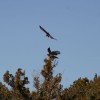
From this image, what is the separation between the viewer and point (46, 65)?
39219mm

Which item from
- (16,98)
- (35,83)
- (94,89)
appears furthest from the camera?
(94,89)

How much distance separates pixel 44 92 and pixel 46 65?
2.25 m

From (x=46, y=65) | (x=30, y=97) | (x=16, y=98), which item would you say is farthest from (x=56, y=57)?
(x=16, y=98)

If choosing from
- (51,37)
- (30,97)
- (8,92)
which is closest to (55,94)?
(30,97)

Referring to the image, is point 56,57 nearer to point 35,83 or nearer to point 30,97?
point 35,83

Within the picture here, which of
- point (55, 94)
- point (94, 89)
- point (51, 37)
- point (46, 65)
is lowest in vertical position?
point (51, 37)

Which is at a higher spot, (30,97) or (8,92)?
(8,92)

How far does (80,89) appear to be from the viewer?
5784 cm

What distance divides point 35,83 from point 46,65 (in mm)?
1917

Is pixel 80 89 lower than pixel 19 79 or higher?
higher

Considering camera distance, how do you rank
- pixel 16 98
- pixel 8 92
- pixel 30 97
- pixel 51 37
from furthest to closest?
1. pixel 8 92
2. pixel 16 98
3. pixel 30 97
4. pixel 51 37

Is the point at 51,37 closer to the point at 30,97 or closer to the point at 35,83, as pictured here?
the point at 35,83

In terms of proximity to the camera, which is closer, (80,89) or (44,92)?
(44,92)

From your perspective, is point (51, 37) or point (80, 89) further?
→ point (80, 89)
